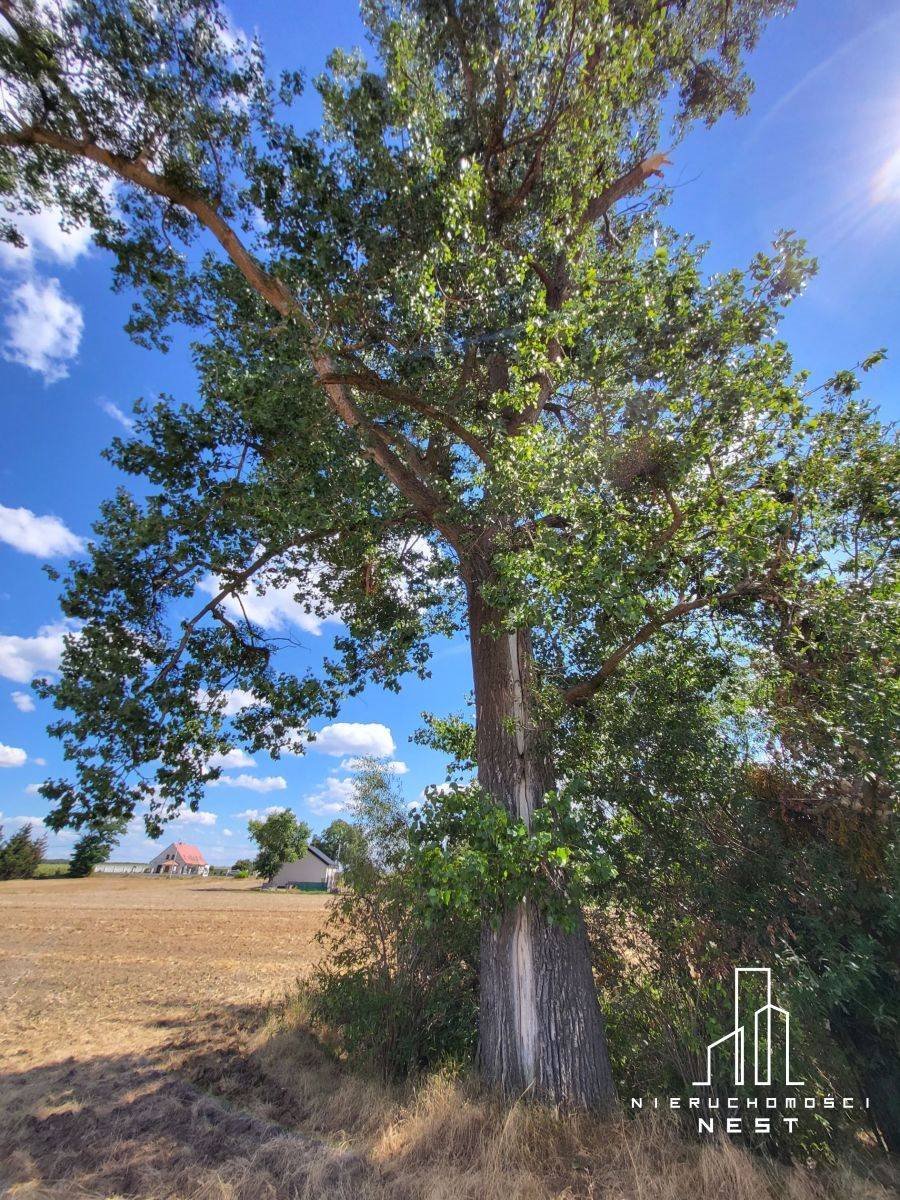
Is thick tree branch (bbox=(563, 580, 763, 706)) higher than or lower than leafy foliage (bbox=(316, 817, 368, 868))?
higher

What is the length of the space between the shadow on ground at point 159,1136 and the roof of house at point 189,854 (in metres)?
98.4

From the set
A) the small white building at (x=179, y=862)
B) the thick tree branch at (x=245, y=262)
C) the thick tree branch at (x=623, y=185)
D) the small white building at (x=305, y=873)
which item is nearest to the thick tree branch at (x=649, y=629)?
the thick tree branch at (x=245, y=262)

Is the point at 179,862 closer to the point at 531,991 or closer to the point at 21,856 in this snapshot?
the point at 21,856

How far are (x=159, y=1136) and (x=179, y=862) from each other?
100810 millimetres

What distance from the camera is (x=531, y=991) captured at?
530 cm

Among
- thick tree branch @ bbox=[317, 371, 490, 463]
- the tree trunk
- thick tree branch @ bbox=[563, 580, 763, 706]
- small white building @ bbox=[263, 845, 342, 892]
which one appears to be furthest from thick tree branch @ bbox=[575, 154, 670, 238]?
small white building @ bbox=[263, 845, 342, 892]

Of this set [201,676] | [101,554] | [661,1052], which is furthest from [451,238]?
[661,1052]

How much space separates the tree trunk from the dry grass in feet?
0.97

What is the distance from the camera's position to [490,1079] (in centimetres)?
525

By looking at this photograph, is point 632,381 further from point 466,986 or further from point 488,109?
point 466,986

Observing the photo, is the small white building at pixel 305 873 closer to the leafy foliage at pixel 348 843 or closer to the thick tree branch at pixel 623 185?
the leafy foliage at pixel 348 843

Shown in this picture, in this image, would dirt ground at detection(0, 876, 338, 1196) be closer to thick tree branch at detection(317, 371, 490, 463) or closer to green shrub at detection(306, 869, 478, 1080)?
green shrub at detection(306, 869, 478, 1080)

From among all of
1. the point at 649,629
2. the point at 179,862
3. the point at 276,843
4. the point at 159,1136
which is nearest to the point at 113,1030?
the point at 159,1136

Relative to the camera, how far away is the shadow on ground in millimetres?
4109
